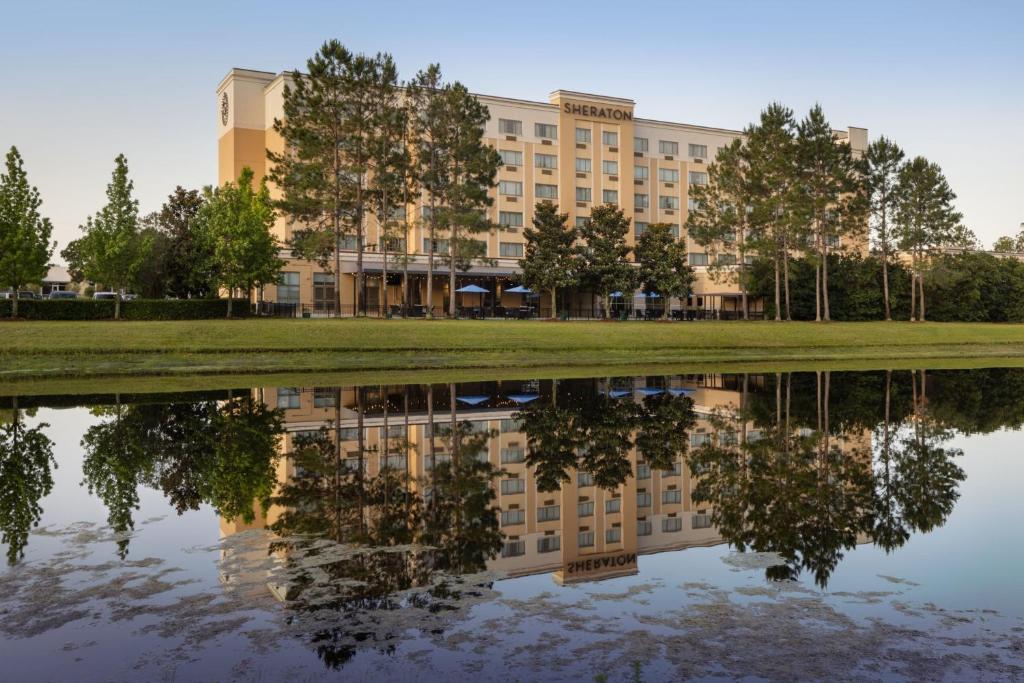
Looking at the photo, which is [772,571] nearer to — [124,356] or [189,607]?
[189,607]

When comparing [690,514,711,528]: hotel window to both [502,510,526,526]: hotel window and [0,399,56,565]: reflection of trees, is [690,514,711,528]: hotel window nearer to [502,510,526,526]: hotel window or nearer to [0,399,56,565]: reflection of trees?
[502,510,526,526]: hotel window

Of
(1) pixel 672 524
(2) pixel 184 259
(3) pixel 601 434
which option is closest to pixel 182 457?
(3) pixel 601 434

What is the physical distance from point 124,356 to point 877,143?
212ft

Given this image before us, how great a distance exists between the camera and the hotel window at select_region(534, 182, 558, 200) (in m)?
83.2

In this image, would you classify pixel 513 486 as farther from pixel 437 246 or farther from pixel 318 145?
pixel 437 246

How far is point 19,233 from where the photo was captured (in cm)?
4838

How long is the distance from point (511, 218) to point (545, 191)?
4728mm

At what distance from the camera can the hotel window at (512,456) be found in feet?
44.8

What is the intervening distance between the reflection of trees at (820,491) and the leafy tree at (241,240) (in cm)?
4511

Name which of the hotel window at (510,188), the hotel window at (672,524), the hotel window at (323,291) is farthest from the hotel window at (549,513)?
the hotel window at (510,188)

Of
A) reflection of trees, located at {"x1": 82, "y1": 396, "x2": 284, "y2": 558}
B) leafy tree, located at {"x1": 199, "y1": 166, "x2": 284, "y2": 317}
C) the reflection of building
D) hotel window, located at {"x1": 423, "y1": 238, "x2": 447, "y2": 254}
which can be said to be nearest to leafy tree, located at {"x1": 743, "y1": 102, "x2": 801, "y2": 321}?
hotel window, located at {"x1": 423, "y1": 238, "x2": 447, "y2": 254}

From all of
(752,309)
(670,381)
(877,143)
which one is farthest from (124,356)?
(752,309)

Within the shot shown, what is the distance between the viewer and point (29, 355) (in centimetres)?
3272

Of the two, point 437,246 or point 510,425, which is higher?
point 437,246
